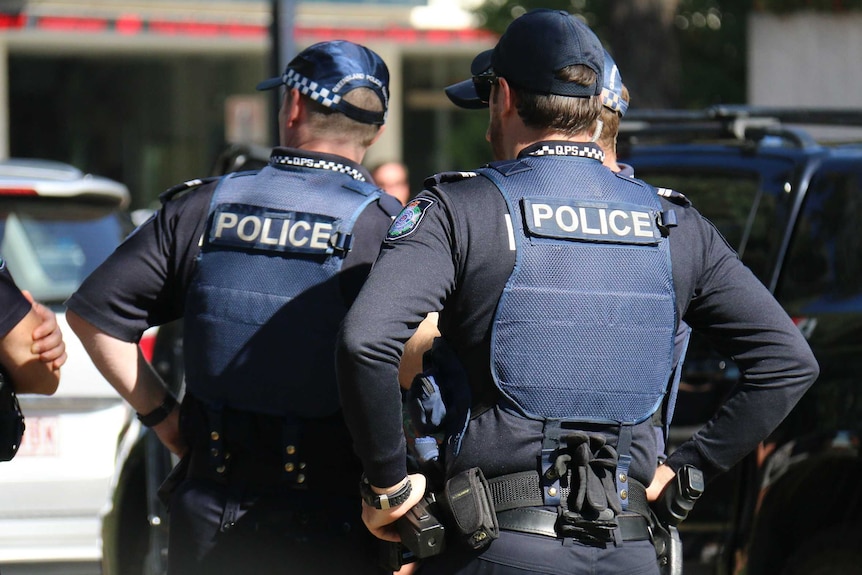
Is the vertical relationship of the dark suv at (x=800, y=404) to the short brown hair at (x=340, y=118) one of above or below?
below

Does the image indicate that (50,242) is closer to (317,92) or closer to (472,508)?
(317,92)

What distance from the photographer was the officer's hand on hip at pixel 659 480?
8.46 feet

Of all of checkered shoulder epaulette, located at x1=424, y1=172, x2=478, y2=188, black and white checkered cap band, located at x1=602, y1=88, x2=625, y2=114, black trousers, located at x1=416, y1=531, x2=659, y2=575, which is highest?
Answer: black and white checkered cap band, located at x1=602, y1=88, x2=625, y2=114

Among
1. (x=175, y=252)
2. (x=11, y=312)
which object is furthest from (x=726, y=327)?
(x=11, y=312)

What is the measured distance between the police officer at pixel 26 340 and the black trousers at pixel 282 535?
0.48 metres

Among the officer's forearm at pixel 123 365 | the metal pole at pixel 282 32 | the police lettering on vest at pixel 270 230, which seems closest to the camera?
the police lettering on vest at pixel 270 230

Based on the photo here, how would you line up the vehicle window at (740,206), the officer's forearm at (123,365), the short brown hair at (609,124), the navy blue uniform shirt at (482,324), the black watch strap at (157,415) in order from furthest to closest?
the vehicle window at (740,206)
the black watch strap at (157,415)
the officer's forearm at (123,365)
the short brown hair at (609,124)
the navy blue uniform shirt at (482,324)

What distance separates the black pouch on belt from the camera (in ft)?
7.54

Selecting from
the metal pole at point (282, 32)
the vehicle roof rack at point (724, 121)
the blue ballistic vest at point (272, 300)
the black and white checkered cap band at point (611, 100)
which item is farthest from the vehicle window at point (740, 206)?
the metal pole at point (282, 32)

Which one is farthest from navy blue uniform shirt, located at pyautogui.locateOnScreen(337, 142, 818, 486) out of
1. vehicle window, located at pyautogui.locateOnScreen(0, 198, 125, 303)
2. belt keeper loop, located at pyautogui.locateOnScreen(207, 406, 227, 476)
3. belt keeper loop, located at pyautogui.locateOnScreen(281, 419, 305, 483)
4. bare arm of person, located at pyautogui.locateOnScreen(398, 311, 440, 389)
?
vehicle window, located at pyautogui.locateOnScreen(0, 198, 125, 303)

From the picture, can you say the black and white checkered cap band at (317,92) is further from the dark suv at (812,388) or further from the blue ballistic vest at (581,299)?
the dark suv at (812,388)

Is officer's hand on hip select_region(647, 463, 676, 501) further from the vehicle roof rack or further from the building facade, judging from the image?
the building facade

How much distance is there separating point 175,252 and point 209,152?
17137 millimetres

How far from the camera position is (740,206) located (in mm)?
4086
